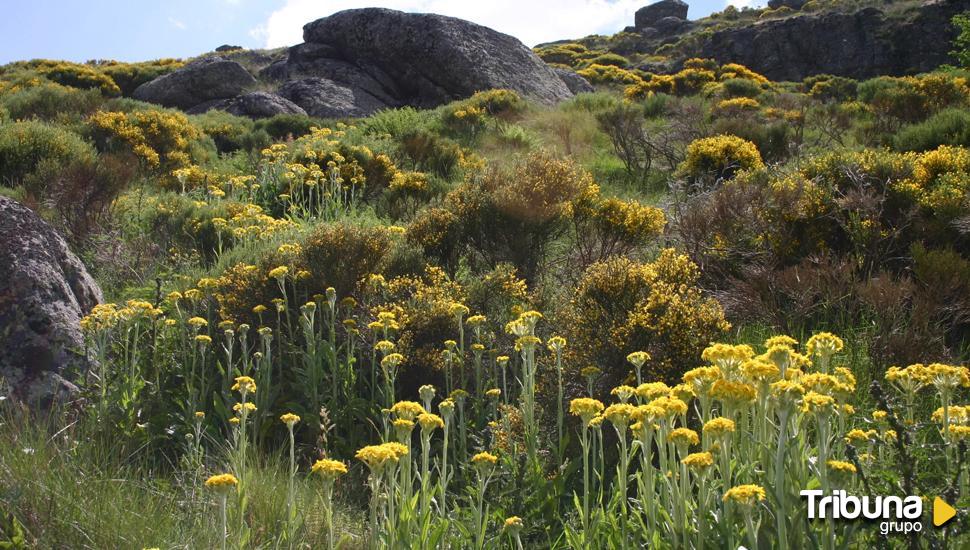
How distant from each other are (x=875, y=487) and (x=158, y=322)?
426cm

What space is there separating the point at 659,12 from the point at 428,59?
151 feet

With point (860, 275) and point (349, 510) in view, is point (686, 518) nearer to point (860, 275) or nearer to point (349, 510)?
point (349, 510)

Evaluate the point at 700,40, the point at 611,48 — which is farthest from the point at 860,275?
the point at 611,48

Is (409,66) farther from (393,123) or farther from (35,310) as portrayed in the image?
(35,310)

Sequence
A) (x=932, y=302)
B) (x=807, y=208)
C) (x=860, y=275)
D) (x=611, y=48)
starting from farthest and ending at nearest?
(x=611, y=48), (x=807, y=208), (x=860, y=275), (x=932, y=302)

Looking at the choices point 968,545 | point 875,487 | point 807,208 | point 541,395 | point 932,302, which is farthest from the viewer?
point 807,208

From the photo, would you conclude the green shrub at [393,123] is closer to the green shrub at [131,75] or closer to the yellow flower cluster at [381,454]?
the yellow flower cluster at [381,454]

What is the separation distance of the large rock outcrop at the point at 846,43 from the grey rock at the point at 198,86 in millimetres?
23849

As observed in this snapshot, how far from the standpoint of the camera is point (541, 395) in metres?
4.49

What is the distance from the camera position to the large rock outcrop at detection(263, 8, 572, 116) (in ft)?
64.4

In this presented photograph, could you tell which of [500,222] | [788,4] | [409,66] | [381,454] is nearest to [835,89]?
[409,66]

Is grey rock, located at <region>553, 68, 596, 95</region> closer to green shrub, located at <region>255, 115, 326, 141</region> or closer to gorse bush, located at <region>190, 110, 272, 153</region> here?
green shrub, located at <region>255, 115, 326, 141</region>

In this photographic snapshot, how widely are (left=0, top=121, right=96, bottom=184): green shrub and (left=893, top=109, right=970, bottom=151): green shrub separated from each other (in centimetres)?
941

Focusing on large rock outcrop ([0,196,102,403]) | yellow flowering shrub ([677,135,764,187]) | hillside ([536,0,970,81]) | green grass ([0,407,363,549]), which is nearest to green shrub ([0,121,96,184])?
large rock outcrop ([0,196,102,403])
